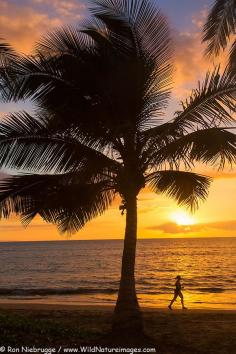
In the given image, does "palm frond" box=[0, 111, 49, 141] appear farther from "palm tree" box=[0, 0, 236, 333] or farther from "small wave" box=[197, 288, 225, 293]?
"small wave" box=[197, 288, 225, 293]

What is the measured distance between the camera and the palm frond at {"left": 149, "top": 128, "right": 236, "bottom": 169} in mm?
10703

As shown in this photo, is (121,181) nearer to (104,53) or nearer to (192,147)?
(192,147)

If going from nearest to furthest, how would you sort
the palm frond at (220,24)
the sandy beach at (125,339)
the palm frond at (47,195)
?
the sandy beach at (125,339) → the palm frond at (47,195) → the palm frond at (220,24)

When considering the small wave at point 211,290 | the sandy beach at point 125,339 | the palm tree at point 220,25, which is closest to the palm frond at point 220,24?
the palm tree at point 220,25

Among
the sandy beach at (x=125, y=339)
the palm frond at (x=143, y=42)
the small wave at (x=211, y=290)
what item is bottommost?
the small wave at (x=211, y=290)

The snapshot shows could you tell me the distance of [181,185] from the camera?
11938 mm

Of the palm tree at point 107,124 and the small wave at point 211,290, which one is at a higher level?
the palm tree at point 107,124

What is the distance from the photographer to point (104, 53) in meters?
11.1

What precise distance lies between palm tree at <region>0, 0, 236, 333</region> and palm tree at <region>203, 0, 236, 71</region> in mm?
3539

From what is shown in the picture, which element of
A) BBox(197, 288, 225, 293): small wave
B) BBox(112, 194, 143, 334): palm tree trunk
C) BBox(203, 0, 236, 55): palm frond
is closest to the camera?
BBox(112, 194, 143, 334): palm tree trunk

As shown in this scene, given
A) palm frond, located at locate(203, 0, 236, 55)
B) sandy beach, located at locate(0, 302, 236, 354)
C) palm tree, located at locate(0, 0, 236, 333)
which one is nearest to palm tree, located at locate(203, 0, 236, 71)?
palm frond, located at locate(203, 0, 236, 55)

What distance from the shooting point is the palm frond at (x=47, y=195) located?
435 inches

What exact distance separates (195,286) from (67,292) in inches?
476

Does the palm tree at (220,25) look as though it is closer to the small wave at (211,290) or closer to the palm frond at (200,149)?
the palm frond at (200,149)
